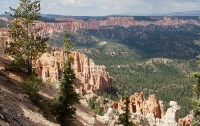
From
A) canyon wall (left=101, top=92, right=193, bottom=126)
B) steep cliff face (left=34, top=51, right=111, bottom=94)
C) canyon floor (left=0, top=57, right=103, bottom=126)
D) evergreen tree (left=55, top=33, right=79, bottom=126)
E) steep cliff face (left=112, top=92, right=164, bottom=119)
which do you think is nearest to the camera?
canyon floor (left=0, top=57, right=103, bottom=126)

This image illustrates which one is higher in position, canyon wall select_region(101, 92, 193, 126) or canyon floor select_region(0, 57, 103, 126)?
canyon floor select_region(0, 57, 103, 126)

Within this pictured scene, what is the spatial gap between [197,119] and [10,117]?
1919 centimetres

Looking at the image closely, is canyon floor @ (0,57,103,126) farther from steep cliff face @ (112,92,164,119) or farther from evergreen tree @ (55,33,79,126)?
steep cliff face @ (112,92,164,119)

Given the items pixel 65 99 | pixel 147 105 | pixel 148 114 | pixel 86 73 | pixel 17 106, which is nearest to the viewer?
pixel 17 106

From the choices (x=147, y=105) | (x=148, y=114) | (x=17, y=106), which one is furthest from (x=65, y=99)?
(x=147, y=105)

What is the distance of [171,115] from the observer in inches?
2056

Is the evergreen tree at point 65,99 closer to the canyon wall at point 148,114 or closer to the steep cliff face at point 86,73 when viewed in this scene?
the canyon wall at point 148,114

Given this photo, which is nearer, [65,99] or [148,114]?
[65,99]

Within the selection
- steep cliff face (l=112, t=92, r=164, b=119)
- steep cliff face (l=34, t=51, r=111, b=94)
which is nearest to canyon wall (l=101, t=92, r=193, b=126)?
steep cliff face (l=112, t=92, r=164, b=119)

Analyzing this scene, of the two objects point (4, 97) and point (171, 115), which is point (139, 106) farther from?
point (4, 97)

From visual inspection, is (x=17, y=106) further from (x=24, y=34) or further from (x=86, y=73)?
(x=86, y=73)

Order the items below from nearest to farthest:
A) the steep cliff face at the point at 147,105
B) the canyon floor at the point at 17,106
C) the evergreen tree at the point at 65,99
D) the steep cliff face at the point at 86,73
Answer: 1. the canyon floor at the point at 17,106
2. the evergreen tree at the point at 65,99
3. the steep cliff face at the point at 147,105
4. the steep cliff face at the point at 86,73

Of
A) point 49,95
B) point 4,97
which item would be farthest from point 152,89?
point 4,97

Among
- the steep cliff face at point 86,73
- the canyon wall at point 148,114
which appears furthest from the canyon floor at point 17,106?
the steep cliff face at point 86,73
